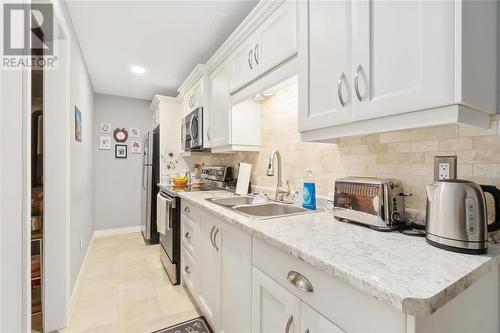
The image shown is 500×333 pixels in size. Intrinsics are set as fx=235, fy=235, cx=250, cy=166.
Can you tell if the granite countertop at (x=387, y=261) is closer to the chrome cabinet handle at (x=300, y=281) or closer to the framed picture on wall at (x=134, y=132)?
the chrome cabinet handle at (x=300, y=281)

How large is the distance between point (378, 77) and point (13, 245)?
4.78 ft

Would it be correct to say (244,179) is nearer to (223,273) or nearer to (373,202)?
(223,273)

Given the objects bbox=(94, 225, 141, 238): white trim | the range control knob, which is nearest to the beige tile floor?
bbox=(94, 225, 141, 238): white trim

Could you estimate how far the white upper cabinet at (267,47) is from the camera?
1332 millimetres

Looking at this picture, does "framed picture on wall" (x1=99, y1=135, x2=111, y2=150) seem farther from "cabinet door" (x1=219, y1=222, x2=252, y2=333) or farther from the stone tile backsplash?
"cabinet door" (x1=219, y1=222, x2=252, y2=333)

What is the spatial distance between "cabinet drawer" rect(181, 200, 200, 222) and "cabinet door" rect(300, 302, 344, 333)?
1.17 meters

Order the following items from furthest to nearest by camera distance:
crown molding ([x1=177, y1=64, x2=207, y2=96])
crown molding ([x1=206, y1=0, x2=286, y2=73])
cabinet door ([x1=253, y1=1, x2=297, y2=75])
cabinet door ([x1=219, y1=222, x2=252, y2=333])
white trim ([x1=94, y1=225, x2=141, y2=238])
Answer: white trim ([x1=94, y1=225, x2=141, y2=238]) → crown molding ([x1=177, y1=64, x2=207, y2=96]) → crown molding ([x1=206, y1=0, x2=286, y2=73]) → cabinet door ([x1=253, y1=1, x2=297, y2=75]) → cabinet door ([x1=219, y1=222, x2=252, y2=333])

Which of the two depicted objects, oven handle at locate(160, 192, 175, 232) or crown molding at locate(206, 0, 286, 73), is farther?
oven handle at locate(160, 192, 175, 232)

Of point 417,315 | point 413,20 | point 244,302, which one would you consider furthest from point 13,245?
point 413,20

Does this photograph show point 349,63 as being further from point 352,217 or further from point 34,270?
point 34,270

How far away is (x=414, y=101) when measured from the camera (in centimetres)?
79

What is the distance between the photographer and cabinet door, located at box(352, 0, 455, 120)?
28.5 inches

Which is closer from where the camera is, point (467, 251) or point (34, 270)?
point (467, 251)

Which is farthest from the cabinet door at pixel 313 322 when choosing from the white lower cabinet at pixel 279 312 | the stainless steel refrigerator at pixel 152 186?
the stainless steel refrigerator at pixel 152 186
